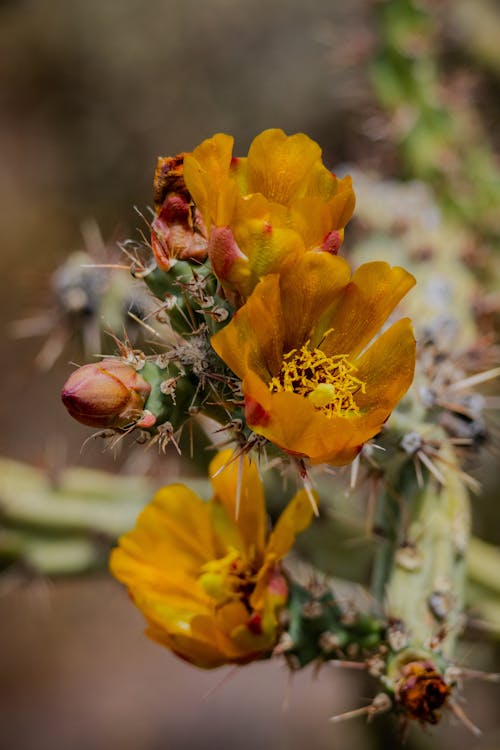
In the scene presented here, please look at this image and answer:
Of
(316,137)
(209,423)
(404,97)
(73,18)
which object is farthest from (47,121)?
(209,423)

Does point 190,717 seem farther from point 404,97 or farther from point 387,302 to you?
point 387,302

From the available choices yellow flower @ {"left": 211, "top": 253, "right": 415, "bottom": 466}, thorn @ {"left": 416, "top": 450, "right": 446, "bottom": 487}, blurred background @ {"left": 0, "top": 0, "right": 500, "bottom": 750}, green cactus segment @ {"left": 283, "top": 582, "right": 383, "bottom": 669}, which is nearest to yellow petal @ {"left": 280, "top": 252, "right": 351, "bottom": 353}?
yellow flower @ {"left": 211, "top": 253, "right": 415, "bottom": 466}

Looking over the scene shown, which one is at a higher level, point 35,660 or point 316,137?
point 316,137

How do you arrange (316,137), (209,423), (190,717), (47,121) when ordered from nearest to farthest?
(209,423)
(190,717)
(316,137)
(47,121)

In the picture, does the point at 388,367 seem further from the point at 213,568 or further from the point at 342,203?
the point at 213,568

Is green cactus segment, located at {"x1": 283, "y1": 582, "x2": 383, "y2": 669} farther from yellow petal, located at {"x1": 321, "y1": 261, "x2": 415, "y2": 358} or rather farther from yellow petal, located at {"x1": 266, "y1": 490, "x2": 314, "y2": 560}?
yellow petal, located at {"x1": 321, "y1": 261, "x2": 415, "y2": 358}

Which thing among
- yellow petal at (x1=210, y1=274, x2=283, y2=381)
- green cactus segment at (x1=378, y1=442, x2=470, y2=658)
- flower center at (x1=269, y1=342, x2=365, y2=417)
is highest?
yellow petal at (x1=210, y1=274, x2=283, y2=381)

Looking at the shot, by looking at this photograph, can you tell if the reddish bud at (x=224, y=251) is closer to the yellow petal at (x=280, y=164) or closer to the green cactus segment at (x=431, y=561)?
the yellow petal at (x=280, y=164)
